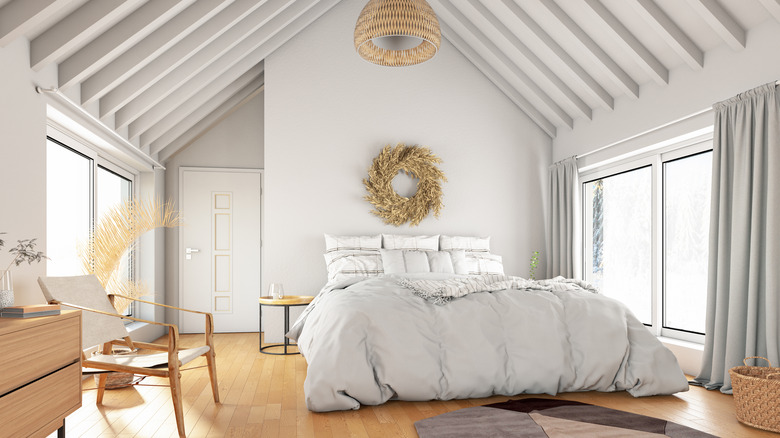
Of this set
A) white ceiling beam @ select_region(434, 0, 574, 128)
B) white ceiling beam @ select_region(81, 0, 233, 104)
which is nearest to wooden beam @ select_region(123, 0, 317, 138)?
white ceiling beam @ select_region(81, 0, 233, 104)

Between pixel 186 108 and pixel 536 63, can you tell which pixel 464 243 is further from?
pixel 186 108

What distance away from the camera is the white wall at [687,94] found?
3.31 m

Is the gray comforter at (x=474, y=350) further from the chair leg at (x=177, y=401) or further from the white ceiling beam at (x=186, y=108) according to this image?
the white ceiling beam at (x=186, y=108)

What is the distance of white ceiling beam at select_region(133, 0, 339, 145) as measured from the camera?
4738 mm

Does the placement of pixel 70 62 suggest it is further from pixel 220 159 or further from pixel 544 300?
pixel 544 300

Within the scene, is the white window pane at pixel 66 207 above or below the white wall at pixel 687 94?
below

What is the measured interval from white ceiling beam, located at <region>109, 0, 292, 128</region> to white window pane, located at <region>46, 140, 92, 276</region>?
0.45 metres

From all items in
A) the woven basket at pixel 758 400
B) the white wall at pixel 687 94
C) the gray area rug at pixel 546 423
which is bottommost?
the gray area rug at pixel 546 423

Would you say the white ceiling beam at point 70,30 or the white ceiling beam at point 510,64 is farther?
the white ceiling beam at point 510,64

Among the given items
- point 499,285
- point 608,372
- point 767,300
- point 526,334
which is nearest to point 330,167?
point 499,285

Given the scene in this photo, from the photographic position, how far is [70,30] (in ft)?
10.0

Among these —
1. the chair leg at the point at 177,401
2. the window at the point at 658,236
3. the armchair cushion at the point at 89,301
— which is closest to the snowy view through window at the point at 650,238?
the window at the point at 658,236

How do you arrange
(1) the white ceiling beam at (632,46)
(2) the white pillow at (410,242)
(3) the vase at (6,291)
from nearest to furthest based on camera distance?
(3) the vase at (6,291) < (1) the white ceiling beam at (632,46) < (2) the white pillow at (410,242)

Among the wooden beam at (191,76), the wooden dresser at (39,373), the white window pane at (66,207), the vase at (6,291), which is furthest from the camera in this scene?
the wooden beam at (191,76)
